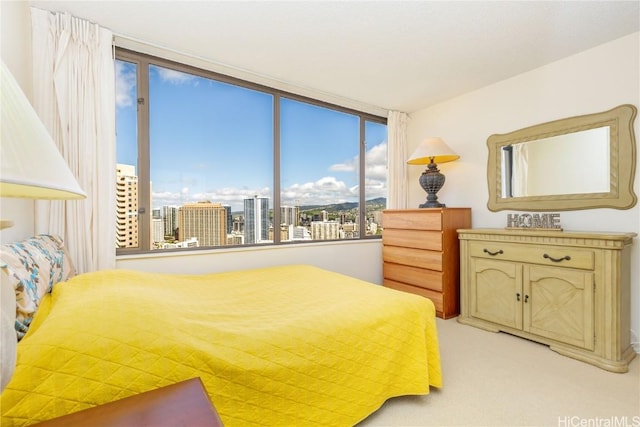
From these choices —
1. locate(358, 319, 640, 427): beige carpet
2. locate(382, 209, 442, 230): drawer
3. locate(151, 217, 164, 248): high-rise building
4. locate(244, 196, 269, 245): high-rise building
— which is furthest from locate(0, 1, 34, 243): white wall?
locate(382, 209, 442, 230): drawer

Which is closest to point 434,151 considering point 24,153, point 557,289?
point 557,289

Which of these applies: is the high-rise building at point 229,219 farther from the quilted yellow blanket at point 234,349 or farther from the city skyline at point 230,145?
the quilted yellow blanket at point 234,349

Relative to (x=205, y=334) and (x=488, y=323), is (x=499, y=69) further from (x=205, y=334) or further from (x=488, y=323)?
(x=205, y=334)

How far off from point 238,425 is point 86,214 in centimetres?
181

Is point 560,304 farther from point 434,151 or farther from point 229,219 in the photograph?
point 229,219

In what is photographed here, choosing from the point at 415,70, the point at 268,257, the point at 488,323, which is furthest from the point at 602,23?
the point at 268,257

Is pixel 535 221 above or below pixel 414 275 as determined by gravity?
above

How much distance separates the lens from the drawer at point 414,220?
9.59ft

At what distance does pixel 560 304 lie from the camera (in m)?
2.15

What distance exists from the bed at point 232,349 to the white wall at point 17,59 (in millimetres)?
516

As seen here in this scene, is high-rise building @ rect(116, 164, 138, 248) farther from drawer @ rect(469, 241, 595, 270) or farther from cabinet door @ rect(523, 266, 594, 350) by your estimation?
cabinet door @ rect(523, 266, 594, 350)

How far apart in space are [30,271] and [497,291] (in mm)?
3086

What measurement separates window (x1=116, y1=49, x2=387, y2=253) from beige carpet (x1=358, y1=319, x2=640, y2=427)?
1.90 metres

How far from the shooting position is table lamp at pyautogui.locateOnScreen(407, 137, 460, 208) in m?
3.12
